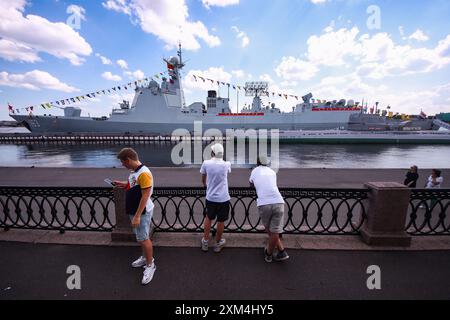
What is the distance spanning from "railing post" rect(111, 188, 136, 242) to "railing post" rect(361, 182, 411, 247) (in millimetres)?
4592

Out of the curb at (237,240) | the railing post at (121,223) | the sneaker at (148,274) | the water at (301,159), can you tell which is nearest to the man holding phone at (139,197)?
the sneaker at (148,274)

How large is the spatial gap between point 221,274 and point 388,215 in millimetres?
3224

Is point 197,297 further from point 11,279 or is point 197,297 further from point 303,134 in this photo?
point 303,134

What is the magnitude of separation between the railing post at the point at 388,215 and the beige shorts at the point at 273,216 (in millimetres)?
2005

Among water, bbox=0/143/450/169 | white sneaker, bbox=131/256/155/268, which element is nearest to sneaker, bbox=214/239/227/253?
white sneaker, bbox=131/256/155/268

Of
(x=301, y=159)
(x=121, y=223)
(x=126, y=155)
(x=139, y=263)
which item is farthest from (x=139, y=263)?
(x=301, y=159)

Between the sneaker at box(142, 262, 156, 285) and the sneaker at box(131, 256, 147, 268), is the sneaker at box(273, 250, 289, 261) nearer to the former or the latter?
the sneaker at box(142, 262, 156, 285)

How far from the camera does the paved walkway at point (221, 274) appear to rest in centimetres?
275

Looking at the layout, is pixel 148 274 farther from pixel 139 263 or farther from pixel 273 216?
pixel 273 216

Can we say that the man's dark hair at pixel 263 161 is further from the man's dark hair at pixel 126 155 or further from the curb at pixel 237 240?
the man's dark hair at pixel 126 155

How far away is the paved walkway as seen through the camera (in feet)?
9.02

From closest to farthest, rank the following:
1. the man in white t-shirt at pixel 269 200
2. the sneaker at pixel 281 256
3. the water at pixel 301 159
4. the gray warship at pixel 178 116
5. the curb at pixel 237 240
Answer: the man in white t-shirt at pixel 269 200 → the sneaker at pixel 281 256 → the curb at pixel 237 240 → the water at pixel 301 159 → the gray warship at pixel 178 116
